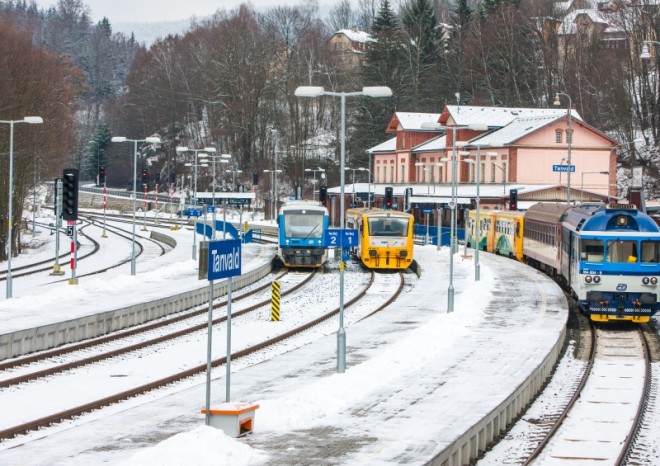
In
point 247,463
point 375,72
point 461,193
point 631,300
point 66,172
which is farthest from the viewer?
point 375,72

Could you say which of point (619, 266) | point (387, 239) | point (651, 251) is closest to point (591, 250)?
point (619, 266)

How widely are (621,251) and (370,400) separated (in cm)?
1307

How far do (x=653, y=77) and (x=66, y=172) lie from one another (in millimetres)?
65981

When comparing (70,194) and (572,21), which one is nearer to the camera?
(70,194)

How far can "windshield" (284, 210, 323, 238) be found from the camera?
49219 millimetres

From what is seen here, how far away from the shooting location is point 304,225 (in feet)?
162

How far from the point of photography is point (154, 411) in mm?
18109

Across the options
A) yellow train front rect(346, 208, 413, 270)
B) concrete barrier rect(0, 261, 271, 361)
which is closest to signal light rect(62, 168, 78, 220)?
concrete barrier rect(0, 261, 271, 361)

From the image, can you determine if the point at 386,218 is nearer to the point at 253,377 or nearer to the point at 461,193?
the point at 253,377

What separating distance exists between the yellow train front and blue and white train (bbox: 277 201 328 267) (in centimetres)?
199

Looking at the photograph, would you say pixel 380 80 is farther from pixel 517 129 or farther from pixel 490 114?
pixel 517 129

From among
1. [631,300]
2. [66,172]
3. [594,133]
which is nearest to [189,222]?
[594,133]

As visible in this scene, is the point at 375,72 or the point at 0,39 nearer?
the point at 0,39

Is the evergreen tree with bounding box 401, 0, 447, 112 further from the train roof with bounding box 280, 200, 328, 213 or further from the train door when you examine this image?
the train door
